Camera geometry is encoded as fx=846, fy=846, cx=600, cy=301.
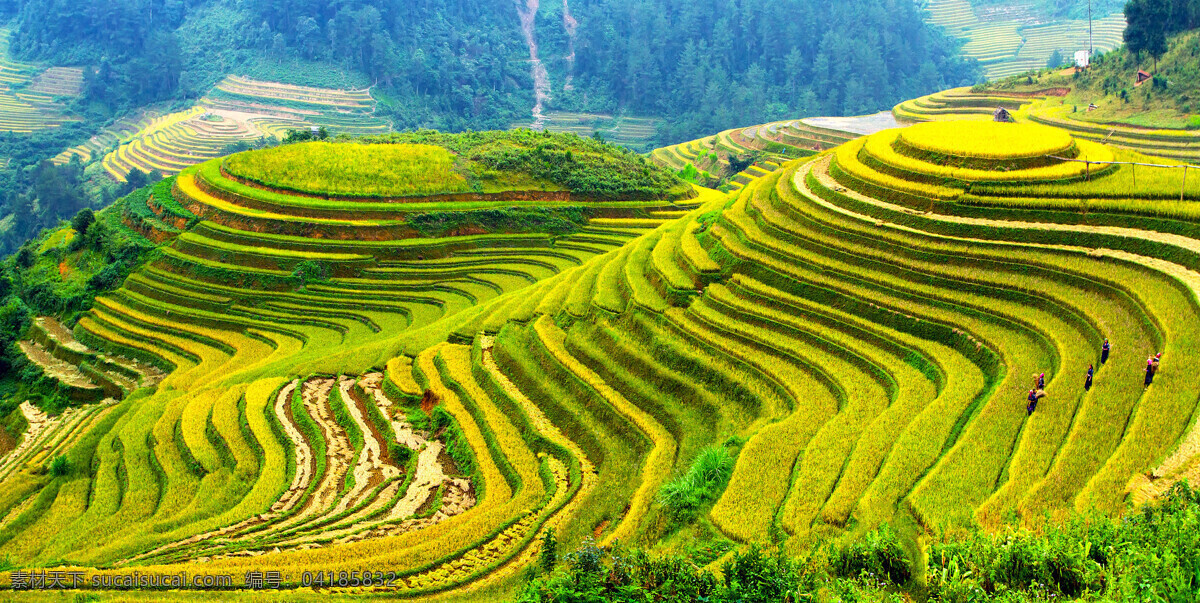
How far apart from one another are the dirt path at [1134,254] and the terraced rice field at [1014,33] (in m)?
81.6

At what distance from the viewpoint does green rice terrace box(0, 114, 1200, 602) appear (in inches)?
424

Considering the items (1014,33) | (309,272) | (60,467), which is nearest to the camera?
(60,467)

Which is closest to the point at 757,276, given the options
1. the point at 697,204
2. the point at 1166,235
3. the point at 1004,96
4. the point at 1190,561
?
the point at 1166,235

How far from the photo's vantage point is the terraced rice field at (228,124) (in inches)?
2776

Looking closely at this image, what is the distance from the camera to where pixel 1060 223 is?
17406 mm

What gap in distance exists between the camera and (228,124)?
77.2m

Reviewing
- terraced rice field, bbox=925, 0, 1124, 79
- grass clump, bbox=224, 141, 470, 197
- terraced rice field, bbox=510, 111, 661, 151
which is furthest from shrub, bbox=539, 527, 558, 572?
terraced rice field, bbox=925, 0, 1124, 79

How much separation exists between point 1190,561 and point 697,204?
112ft

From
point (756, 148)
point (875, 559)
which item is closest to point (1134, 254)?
point (875, 559)

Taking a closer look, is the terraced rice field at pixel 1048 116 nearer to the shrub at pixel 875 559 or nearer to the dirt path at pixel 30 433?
the shrub at pixel 875 559

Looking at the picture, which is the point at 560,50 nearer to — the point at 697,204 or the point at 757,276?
the point at 697,204

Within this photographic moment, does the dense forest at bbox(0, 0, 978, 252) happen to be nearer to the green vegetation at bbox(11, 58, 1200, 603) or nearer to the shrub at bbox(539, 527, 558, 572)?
the green vegetation at bbox(11, 58, 1200, 603)

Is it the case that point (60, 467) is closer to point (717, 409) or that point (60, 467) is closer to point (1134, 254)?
point (717, 409)

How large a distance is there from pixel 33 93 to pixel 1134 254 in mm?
95870
